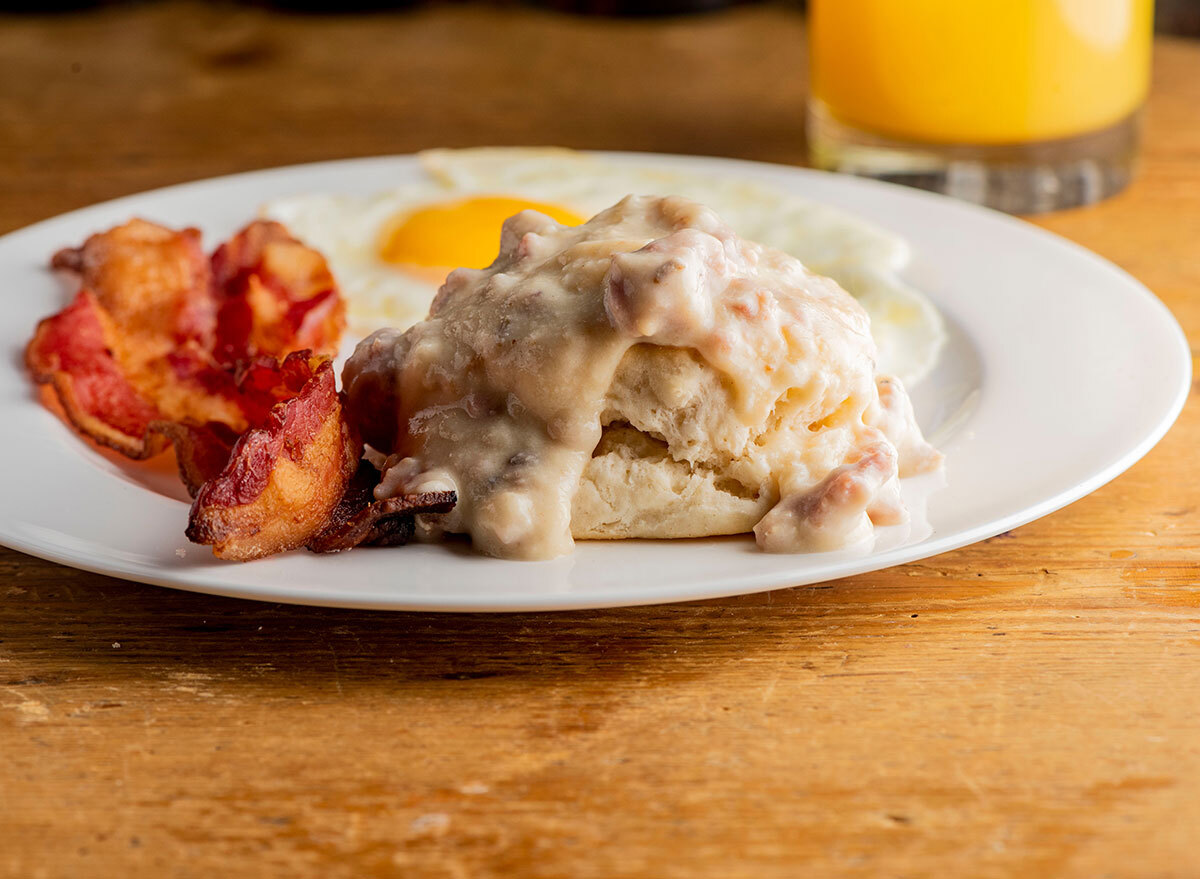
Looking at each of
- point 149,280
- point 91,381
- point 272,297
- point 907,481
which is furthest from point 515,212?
point 907,481

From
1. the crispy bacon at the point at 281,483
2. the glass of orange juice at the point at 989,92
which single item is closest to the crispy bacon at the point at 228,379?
the crispy bacon at the point at 281,483

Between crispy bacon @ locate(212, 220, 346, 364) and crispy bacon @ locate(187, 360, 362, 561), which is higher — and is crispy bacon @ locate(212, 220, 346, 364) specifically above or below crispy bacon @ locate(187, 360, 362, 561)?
below

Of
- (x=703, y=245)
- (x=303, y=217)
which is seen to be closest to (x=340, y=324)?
(x=303, y=217)

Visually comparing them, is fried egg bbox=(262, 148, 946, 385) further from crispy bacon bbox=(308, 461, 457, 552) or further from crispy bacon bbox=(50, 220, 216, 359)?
crispy bacon bbox=(308, 461, 457, 552)

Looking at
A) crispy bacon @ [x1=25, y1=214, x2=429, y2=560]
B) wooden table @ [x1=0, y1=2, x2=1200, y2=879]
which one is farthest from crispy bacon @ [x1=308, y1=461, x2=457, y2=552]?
wooden table @ [x1=0, y1=2, x2=1200, y2=879]

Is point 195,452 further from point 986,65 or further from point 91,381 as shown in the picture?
point 986,65

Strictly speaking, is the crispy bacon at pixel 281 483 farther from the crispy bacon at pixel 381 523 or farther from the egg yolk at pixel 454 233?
the egg yolk at pixel 454 233
